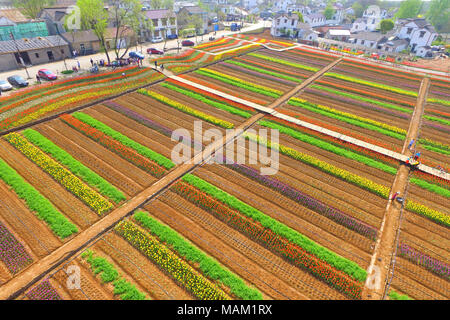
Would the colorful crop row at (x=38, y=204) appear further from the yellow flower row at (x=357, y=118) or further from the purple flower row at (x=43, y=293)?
the yellow flower row at (x=357, y=118)

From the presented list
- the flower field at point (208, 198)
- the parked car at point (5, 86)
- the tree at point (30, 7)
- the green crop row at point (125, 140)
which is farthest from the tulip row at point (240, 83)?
the tree at point (30, 7)

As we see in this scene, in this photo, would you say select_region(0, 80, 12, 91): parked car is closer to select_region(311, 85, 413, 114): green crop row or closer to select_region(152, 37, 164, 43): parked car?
select_region(152, 37, 164, 43): parked car

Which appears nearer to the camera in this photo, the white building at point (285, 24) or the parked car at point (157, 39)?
the parked car at point (157, 39)

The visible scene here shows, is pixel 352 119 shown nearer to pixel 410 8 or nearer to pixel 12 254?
pixel 12 254

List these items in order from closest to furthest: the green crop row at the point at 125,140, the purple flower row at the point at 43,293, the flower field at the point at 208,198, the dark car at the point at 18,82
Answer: the purple flower row at the point at 43,293 → the flower field at the point at 208,198 → the green crop row at the point at 125,140 → the dark car at the point at 18,82

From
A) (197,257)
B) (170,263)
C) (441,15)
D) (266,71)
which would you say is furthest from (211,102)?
(441,15)
